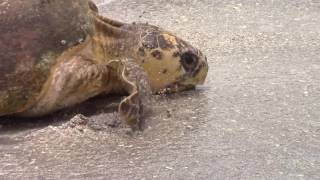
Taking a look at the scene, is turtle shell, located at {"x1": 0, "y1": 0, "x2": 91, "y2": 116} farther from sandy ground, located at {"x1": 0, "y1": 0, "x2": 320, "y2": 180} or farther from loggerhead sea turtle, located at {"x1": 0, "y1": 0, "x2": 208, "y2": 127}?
sandy ground, located at {"x1": 0, "y1": 0, "x2": 320, "y2": 180}

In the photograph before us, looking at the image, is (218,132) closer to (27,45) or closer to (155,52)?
(155,52)

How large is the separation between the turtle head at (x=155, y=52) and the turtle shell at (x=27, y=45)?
0.29 m

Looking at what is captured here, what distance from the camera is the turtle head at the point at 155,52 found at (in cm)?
325

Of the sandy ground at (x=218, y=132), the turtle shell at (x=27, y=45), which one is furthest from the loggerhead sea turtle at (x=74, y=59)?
the sandy ground at (x=218, y=132)

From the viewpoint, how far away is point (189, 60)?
338 cm

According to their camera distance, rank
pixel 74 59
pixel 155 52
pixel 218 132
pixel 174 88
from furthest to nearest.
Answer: pixel 174 88 → pixel 155 52 → pixel 74 59 → pixel 218 132

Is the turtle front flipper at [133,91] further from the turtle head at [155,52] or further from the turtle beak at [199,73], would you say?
the turtle beak at [199,73]

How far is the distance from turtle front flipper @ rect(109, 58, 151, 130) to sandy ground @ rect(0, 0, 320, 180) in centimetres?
7

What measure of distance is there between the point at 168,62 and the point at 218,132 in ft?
2.05

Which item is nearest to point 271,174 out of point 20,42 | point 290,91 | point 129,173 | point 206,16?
point 129,173

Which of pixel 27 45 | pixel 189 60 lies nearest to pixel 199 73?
pixel 189 60

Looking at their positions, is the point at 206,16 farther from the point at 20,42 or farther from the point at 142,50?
the point at 20,42

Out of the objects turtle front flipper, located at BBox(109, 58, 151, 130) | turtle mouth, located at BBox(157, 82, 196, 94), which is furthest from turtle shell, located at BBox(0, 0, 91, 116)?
turtle mouth, located at BBox(157, 82, 196, 94)

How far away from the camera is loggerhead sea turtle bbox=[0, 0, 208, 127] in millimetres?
2832
